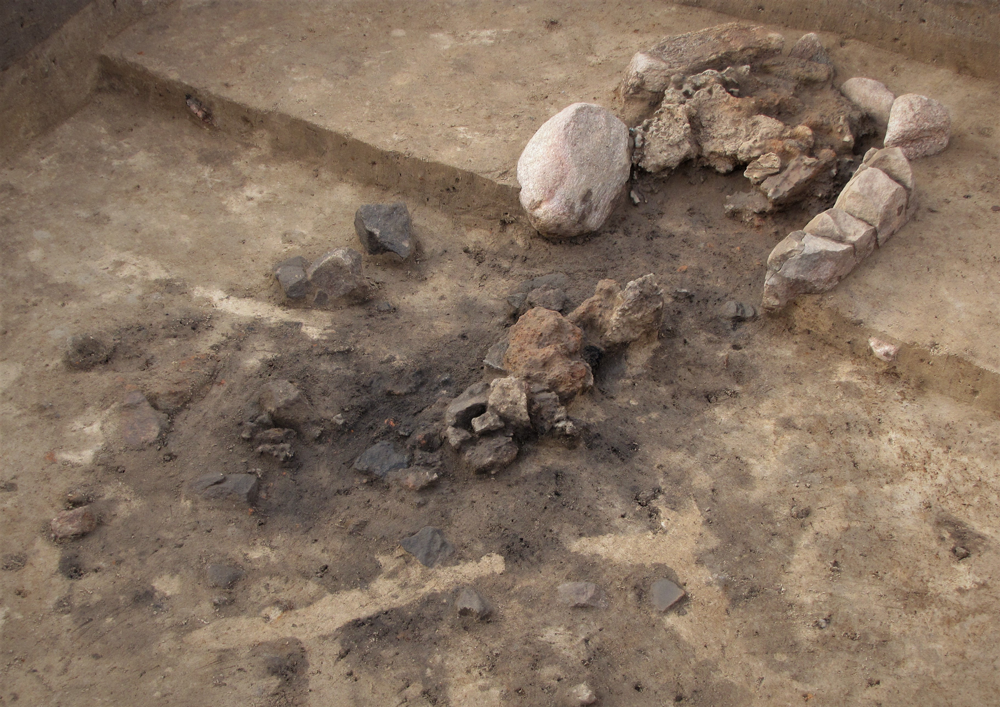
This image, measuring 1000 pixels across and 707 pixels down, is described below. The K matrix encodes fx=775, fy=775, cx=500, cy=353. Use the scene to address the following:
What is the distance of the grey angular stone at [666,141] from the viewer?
5242 mm

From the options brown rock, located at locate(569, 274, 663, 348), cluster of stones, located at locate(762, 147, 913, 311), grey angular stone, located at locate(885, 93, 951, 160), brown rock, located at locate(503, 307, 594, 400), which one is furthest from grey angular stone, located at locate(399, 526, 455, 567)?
grey angular stone, located at locate(885, 93, 951, 160)

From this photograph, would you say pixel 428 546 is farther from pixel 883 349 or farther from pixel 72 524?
pixel 883 349

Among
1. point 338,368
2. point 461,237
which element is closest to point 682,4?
point 461,237

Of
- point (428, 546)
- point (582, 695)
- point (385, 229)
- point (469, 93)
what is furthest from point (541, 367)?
point (469, 93)

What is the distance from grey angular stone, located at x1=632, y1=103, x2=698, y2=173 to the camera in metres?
5.24

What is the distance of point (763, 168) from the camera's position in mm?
5070

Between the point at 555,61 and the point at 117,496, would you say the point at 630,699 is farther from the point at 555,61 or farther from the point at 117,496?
the point at 555,61

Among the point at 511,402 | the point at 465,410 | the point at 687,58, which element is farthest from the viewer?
the point at 687,58

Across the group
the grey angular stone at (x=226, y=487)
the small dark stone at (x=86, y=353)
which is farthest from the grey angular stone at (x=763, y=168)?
the small dark stone at (x=86, y=353)

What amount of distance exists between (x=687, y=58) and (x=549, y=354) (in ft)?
9.01

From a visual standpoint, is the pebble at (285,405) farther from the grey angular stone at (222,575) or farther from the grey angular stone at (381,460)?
the grey angular stone at (222,575)

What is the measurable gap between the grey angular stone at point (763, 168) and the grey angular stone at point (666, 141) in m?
0.40

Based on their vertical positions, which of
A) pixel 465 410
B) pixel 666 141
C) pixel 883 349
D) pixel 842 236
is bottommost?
pixel 465 410

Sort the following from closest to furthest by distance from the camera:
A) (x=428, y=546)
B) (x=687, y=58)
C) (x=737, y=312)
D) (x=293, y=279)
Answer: (x=428, y=546), (x=737, y=312), (x=293, y=279), (x=687, y=58)
